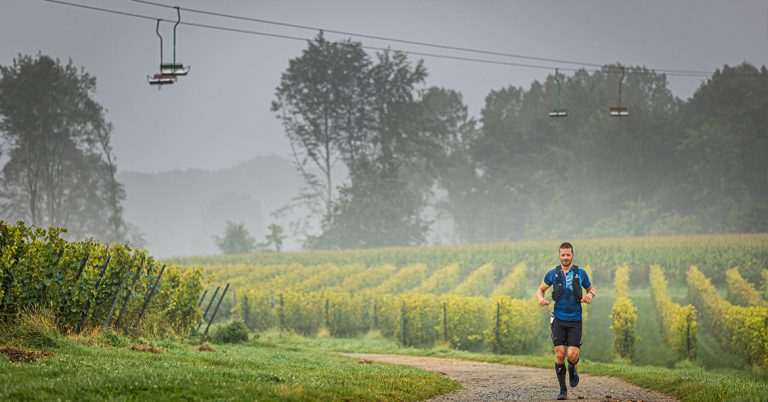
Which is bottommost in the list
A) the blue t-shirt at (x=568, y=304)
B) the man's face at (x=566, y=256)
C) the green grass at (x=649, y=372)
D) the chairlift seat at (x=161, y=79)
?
the green grass at (x=649, y=372)

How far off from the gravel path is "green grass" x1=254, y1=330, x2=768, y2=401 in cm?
Answer: 49

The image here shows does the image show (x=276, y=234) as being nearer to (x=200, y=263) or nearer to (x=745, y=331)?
(x=200, y=263)

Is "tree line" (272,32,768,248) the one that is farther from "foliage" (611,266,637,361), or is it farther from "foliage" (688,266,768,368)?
"foliage" (611,266,637,361)

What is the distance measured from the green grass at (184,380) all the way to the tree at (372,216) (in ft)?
202

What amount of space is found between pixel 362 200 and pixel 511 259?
22747 millimetres

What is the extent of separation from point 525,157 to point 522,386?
7942 centimetres

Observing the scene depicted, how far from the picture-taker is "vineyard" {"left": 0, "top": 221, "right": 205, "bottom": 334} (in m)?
17.5

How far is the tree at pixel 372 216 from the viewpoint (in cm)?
7881

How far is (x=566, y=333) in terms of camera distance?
13.3 meters

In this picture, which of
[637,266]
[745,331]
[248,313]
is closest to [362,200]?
[637,266]

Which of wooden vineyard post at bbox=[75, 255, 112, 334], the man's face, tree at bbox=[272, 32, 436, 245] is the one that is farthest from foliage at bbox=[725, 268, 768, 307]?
tree at bbox=[272, 32, 436, 245]

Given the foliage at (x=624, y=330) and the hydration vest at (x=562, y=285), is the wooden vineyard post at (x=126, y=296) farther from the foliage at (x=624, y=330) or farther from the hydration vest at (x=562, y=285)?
the foliage at (x=624, y=330)

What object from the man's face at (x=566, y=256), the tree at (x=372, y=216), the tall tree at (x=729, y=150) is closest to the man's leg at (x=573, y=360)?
the man's face at (x=566, y=256)

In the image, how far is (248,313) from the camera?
1433 inches
